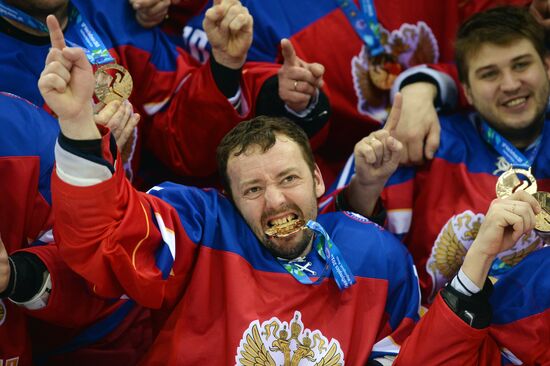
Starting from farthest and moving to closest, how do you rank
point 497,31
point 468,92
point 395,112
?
point 468,92 → point 497,31 → point 395,112

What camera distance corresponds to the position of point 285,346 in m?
1.89

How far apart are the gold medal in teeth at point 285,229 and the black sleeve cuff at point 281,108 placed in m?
0.51

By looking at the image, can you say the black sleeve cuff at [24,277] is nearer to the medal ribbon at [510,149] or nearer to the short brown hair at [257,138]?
the short brown hair at [257,138]

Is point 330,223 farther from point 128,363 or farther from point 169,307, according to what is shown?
point 128,363

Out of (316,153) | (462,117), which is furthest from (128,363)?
(462,117)

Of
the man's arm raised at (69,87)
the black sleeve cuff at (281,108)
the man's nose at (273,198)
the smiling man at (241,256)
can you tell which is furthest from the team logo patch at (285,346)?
the black sleeve cuff at (281,108)

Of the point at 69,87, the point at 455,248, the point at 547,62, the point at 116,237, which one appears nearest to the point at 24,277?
the point at 116,237

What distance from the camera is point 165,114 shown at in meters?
2.47

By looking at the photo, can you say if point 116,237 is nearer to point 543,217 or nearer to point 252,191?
point 252,191

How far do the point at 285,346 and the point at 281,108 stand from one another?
0.78 m

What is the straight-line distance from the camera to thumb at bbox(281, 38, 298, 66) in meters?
2.22

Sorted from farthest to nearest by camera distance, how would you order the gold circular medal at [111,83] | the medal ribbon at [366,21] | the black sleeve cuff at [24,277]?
the medal ribbon at [366,21] < the gold circular medal at [111,83] < the black sleeve cuff at [24,277]

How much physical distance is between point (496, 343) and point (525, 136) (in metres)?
0.74

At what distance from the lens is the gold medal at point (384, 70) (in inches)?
108
